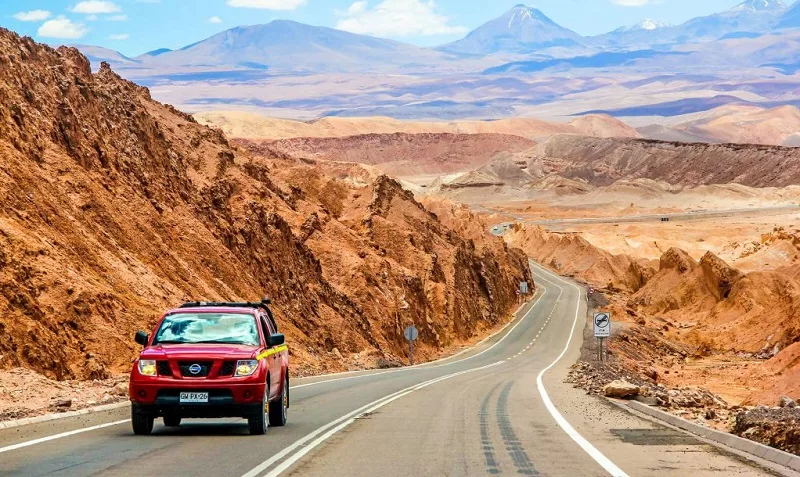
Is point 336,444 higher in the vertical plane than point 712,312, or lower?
higher

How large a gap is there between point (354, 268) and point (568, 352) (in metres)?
16.3

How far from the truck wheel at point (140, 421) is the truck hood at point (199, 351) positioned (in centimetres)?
72

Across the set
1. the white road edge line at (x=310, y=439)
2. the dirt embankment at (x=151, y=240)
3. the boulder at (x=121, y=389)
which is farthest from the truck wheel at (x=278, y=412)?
the boulder at (x=121, y=389)

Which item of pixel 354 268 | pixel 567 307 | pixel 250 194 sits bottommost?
pixel 567 307

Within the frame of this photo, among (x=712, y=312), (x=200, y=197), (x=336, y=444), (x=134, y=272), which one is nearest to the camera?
(x=336, y=444)

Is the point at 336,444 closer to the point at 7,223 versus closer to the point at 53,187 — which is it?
the point at 7,223

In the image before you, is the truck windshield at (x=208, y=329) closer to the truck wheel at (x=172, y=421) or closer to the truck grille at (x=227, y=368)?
the truck grille at (x=227, y=368)

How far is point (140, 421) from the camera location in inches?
595

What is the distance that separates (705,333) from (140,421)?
66.1 m

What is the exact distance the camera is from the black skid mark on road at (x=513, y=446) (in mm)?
12383

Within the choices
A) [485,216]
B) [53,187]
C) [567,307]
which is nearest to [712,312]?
[567,307]

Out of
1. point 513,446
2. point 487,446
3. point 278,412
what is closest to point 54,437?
point 278,412

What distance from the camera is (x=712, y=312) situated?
277 ft

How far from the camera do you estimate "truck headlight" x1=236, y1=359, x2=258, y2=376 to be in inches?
595
